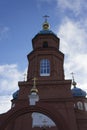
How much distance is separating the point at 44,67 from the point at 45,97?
3.54m

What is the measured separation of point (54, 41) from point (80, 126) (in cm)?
957

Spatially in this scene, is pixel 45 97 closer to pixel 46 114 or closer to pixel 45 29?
pixel 46 114

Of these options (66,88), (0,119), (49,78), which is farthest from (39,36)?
(0,119)

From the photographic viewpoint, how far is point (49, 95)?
57.6 feet

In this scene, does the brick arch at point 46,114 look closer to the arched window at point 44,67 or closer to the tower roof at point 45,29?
A: the arched window at point 44,67

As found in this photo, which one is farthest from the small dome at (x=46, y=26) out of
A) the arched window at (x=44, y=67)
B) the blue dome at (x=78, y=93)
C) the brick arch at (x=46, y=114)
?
the brick arch at (x=46, y=114)

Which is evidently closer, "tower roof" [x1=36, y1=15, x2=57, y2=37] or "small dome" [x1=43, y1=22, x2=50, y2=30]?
"tower roof" [x1=36, y1=15, x2=57, y2=37]

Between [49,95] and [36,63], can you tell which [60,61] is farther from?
[49,95]

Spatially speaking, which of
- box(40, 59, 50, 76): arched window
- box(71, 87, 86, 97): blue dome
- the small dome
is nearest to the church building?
box(40, 59, 50, 76): arched window

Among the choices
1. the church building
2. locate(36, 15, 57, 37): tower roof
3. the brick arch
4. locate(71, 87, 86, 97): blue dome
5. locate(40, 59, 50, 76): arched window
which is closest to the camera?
the brick arch

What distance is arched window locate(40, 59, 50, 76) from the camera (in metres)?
19.4

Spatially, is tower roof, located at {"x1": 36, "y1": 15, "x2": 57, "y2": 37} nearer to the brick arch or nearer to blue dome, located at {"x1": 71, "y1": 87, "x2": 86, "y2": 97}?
blue dome, located at {"x1": 71, "y1": 87, "x2": 86, "y2": 97}

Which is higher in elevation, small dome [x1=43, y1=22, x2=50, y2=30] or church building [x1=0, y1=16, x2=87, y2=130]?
small dome [x1=43, y1=22, x2=50, y2=30]

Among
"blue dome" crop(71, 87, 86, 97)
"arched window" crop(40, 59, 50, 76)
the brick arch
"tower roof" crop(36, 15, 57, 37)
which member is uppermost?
"tower roof" crop(36, 15, 57, 37)
